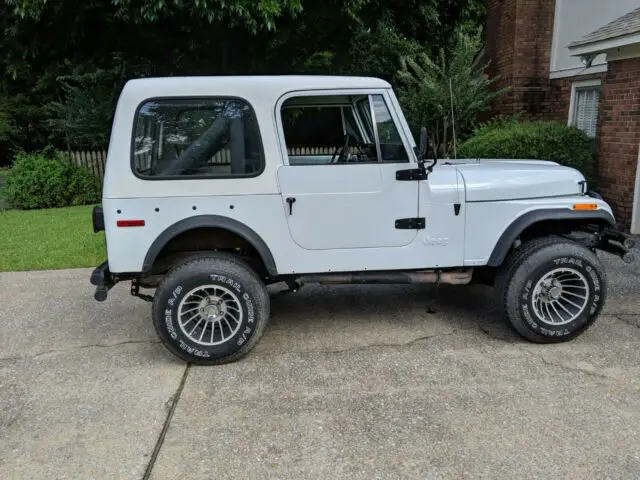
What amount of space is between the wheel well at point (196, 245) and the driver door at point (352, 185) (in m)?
0.48

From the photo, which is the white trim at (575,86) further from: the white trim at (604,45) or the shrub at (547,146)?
the white trim at (604,45)

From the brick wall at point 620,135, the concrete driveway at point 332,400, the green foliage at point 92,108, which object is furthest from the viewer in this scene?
the green foliage at point 92,108

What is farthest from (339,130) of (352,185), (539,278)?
(539,278)

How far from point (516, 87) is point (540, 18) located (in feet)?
4.34

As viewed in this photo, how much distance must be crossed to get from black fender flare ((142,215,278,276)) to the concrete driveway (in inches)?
34.6

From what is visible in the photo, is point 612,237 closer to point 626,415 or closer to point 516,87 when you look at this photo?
point 626,415

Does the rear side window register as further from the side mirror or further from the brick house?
the brick house

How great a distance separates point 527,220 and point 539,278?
1.51 ft

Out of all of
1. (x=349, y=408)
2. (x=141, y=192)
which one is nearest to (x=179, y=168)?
(x=141, y=192)

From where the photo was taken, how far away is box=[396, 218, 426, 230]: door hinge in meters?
4.22

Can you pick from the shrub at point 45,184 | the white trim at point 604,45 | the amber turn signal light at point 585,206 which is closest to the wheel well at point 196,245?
the amber turn signal light at point 585,206

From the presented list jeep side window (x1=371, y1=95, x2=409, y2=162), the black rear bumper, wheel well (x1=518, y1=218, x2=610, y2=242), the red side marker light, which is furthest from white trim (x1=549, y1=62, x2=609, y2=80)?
the black rear bumper

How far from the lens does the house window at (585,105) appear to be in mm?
9672

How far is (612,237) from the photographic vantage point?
449 centimetres
